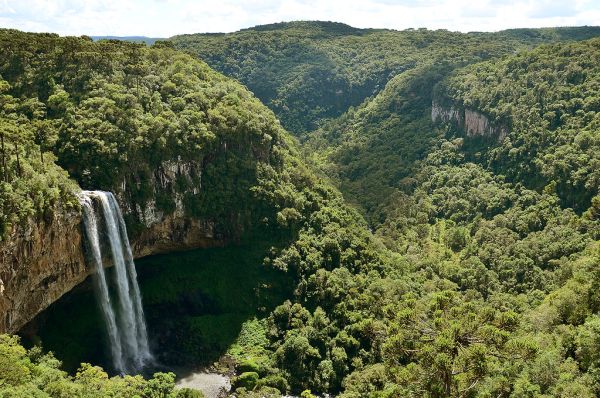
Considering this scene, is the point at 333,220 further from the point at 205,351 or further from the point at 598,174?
the point at 598,174

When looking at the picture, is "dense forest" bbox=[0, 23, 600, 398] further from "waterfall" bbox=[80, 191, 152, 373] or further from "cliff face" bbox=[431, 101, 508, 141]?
"waterfall" bbox=[80, 191, 152, 373]

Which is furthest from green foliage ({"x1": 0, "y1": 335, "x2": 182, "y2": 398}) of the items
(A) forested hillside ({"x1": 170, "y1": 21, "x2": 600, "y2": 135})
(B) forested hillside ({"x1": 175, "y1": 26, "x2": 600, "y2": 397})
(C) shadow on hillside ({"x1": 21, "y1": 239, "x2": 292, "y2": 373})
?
(A) forested hillside ({"x1": 170, "y1": 21, "x2": 600, "y2": 135})

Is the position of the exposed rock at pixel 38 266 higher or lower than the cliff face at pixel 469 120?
lower

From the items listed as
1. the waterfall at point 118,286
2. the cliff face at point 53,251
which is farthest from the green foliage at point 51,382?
the waterfall at point 118,286

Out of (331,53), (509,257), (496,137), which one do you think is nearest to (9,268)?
(509,257)

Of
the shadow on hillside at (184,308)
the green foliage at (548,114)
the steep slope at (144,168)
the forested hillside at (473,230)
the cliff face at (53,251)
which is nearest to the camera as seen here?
the forested hillside at (473,230)

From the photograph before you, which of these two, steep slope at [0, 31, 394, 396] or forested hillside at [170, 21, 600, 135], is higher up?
forested hillside at [170, 21, 600, 135]

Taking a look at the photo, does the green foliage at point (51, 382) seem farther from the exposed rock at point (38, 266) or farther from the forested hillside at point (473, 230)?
the forested hillside at point (473, 230)
